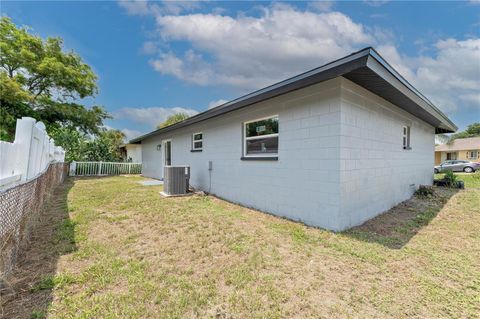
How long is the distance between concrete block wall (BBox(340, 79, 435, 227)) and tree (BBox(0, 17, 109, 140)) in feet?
69.8

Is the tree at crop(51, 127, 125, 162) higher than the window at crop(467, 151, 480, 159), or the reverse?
the window at crop(467, 151, 480, 159)

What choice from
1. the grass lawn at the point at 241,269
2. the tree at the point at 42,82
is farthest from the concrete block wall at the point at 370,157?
the tree at the point at 42,82

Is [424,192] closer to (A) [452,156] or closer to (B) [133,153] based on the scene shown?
(B) [133,153]

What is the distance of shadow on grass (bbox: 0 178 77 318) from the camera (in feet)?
6.46

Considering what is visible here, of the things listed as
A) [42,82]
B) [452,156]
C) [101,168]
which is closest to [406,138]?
[101,168]

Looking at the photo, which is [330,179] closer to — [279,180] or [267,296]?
[279,180]

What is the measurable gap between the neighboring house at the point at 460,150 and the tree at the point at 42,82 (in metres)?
43.6

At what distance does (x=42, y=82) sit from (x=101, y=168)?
9.72 meters

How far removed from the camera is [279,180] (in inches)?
201

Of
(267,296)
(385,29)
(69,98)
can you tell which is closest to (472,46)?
(385,29)

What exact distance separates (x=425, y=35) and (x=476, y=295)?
881 centimetres

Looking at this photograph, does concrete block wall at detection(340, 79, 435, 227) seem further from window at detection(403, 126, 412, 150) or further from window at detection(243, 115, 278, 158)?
window at detection(243, 115, 278, 158)

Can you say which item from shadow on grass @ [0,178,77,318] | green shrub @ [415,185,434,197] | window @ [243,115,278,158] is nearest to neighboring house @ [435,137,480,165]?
green shrub @ [415,185,434,197]

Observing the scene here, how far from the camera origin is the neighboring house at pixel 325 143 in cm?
401
